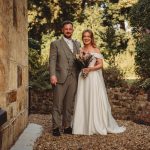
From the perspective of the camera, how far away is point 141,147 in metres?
5.83

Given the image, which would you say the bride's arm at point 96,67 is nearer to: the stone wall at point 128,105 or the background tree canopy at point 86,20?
the stone wall at point 128,105

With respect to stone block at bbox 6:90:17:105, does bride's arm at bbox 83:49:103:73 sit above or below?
above

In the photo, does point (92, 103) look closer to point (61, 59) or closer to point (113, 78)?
point (61, 59)

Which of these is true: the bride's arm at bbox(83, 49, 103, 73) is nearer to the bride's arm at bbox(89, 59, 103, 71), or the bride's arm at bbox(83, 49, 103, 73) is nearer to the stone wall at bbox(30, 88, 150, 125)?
the bride's arm at bbox(89, 59, 103, 71)

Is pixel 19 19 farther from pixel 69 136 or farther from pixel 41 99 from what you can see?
pixel 41 99

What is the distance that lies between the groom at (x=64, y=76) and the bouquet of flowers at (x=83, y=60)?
0.10 m

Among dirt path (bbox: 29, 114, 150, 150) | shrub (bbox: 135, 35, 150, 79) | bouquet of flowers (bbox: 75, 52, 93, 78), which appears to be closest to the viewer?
dirt path (bbox: 29, 114, 150, 150)


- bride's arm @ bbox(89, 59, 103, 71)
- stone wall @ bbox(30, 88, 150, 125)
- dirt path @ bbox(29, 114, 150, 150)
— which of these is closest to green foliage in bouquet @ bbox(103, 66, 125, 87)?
stone wall @ bbox(30, 88, 150, 125)

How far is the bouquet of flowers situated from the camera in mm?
6957

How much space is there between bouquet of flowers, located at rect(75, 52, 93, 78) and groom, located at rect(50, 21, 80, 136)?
0.10m

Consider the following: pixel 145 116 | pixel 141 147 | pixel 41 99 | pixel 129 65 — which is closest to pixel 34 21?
pixel 129 65

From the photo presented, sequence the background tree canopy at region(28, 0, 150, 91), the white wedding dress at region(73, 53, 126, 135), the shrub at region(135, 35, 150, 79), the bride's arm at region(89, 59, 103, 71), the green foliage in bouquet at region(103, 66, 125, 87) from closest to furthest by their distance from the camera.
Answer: the white wedding dress at region(73, 53, 126, 135), the bride's arm at region(89, 59, 103, 71), the shrub at region(135, 35, 150, 79), the green foliage in bouquet at region(103, 66, 125, 87), the background tree canopy at region(28, 0, 150, 91)

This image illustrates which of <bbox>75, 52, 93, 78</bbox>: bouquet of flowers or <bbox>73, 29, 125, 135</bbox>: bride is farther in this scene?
<bbox>73, 29, 125, 135</bbox>: bride

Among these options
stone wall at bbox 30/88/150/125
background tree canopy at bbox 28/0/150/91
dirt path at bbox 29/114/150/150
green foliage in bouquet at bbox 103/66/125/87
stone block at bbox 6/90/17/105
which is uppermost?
background tree canopy at bbox 28/0/150/91
